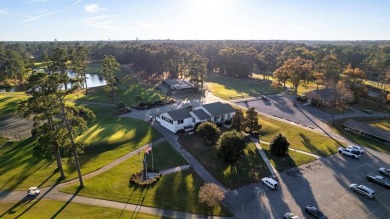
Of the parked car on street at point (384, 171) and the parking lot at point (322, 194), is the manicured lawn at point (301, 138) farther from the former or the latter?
the parked car on street at point (384, 171)

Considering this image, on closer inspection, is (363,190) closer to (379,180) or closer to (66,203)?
(379,180)

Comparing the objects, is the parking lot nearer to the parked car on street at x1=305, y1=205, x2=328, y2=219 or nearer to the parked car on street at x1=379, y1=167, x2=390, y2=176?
the parked car on street at x1=305, y1=205, x2=328, y2=219

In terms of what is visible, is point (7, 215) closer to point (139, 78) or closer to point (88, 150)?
point (88, 150)

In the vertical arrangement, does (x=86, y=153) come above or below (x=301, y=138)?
above

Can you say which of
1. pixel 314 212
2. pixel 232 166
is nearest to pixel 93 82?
pixel 232 166

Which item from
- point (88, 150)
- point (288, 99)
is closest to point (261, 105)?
point (288, 99)

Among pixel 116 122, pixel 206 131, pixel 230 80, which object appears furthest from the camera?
pixel 230 80
